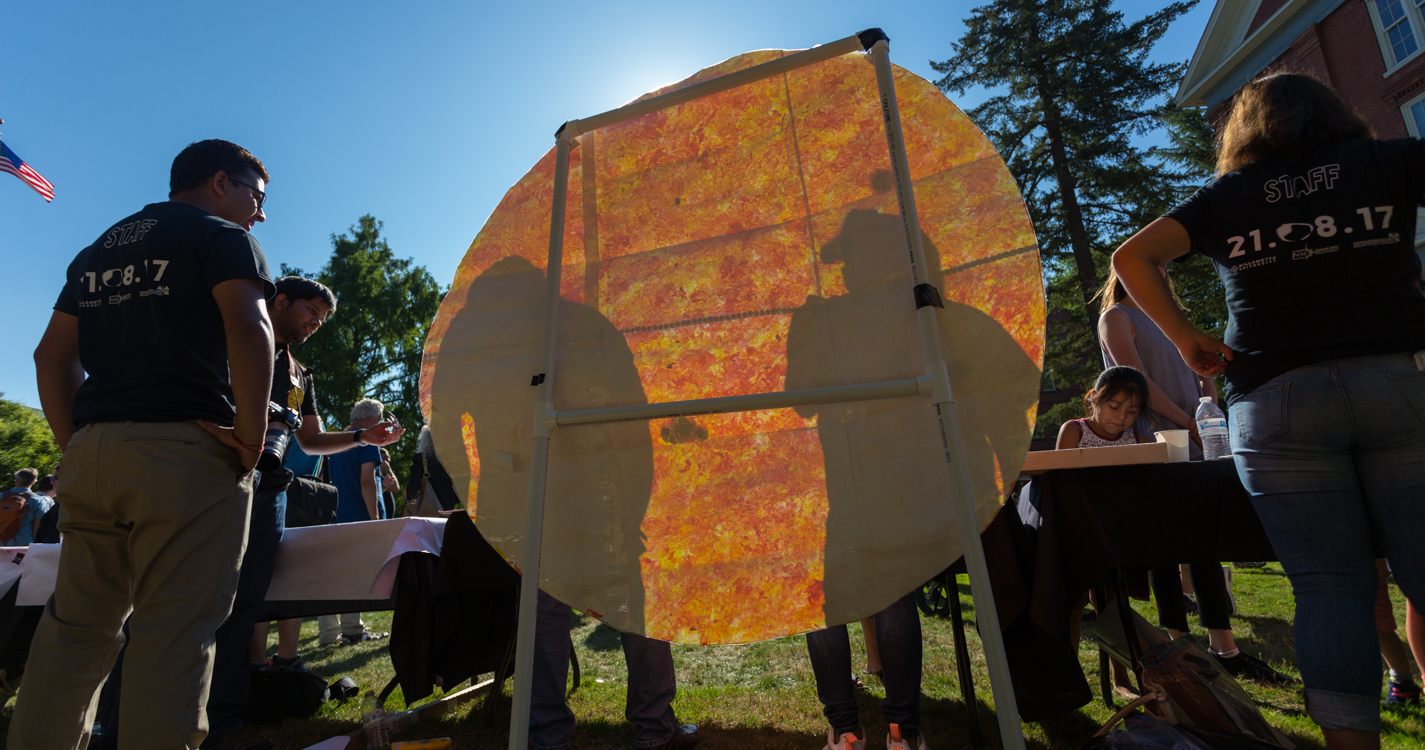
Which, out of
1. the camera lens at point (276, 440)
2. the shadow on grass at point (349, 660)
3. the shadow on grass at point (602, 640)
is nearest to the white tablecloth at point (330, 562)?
the camera lens at point (276, 440)

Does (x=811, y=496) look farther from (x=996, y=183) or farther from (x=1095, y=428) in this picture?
(x=1095, y=428)

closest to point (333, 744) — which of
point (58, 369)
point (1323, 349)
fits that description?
point (58, 369)

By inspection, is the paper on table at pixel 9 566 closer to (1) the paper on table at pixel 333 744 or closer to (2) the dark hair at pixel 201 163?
(1) the paper on table at pixel 333 744

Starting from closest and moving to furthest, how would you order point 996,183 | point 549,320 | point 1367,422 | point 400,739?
point 1367,422 < point 996,183 < point 549,320 < point 400,739

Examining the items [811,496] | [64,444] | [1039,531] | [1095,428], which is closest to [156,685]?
[64,444]

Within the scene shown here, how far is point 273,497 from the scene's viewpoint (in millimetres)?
2383

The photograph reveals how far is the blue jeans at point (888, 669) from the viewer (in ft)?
6.07

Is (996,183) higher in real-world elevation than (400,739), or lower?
higher

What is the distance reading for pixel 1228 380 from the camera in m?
1.54

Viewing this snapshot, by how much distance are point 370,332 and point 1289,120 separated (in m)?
19.0

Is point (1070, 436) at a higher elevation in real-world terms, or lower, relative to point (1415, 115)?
lower

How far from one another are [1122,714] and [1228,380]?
0.81 m

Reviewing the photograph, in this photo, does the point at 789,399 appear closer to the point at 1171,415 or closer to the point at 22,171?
the point at 1171,415

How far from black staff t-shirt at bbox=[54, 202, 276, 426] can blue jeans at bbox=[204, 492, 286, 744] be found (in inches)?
25.4
